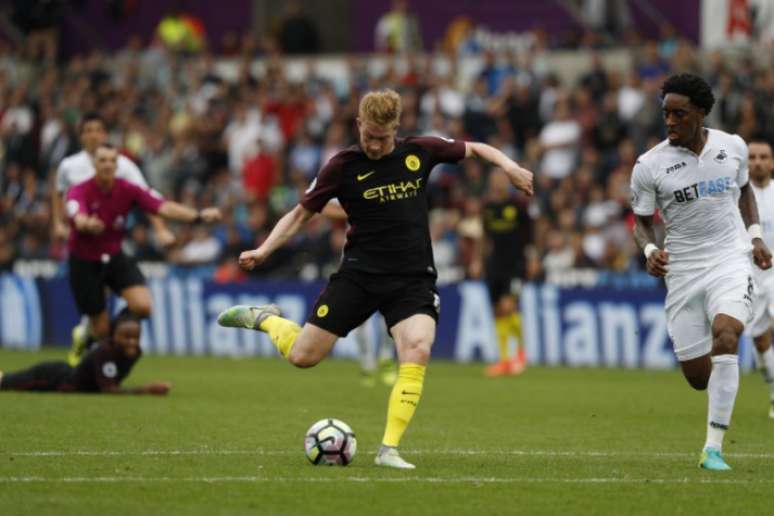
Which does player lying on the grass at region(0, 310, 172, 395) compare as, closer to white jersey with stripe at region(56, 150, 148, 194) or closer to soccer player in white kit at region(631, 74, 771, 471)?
white jersey with stripe at region(56, 150, 148, 194)

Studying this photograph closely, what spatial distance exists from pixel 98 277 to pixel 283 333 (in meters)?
6.70

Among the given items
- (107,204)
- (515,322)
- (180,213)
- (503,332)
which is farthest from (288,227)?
(503,332)

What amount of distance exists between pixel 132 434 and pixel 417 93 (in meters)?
17.0

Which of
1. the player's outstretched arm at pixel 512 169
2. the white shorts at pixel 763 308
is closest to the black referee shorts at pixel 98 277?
the white shorts at pixel 763 308

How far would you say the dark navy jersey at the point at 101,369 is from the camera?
1762cm

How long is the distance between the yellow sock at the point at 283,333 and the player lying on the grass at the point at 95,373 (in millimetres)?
5396

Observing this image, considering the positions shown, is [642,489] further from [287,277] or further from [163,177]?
[163,177]

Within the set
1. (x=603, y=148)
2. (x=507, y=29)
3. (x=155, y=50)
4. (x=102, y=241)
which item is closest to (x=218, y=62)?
(x=155, y=50)

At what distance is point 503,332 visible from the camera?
76.9 ft

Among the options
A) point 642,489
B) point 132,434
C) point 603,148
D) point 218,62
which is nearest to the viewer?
point 642,489

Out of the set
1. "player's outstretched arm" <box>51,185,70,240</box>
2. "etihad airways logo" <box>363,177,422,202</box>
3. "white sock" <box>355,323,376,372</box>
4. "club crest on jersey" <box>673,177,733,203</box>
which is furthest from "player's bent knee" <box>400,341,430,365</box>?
"white sock" <box>355,323,376,372</box>

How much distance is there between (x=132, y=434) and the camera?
1327 centimetres

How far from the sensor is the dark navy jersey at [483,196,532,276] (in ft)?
76.8

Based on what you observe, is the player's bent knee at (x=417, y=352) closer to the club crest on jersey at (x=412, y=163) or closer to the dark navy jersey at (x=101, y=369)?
the club crest on jersey at (x=412, y=163)
